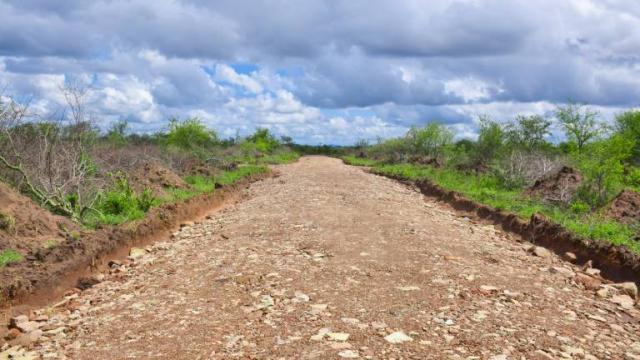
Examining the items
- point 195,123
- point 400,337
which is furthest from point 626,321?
point 195,123

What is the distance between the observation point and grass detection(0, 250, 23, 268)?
8.78 metres

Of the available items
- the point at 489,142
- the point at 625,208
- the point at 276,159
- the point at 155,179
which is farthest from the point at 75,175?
the point at 276,159

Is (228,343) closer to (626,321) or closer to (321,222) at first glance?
(626,321)

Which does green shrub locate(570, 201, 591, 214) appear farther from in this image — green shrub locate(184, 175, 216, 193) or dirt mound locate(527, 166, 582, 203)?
green shrub locate(184, 175, 216, 193)

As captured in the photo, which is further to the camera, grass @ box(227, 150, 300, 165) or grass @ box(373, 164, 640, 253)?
grass @ box(227, 150, 300, 165)

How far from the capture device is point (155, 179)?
18.8 m

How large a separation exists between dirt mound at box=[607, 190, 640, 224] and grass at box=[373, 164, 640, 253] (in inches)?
12.7

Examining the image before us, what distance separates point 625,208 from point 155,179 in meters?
12.8

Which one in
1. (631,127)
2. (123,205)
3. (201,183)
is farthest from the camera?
(631,127)

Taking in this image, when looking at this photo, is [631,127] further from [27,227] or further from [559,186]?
[27,227]

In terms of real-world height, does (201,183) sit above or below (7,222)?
below

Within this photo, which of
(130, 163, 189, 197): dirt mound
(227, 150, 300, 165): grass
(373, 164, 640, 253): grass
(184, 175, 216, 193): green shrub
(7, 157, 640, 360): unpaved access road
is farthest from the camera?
(227, 150, 300, 165): grass

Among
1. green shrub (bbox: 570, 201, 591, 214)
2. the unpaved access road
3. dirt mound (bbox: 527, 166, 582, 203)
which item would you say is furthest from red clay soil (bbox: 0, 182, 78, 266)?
dirt mound (bbox: 527, 166, 582, 203)

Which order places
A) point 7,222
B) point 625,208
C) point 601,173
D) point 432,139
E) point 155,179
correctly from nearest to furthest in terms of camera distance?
point 7,222 → point 625,208 → point 601,173 → point 155,179 → point 432,139
